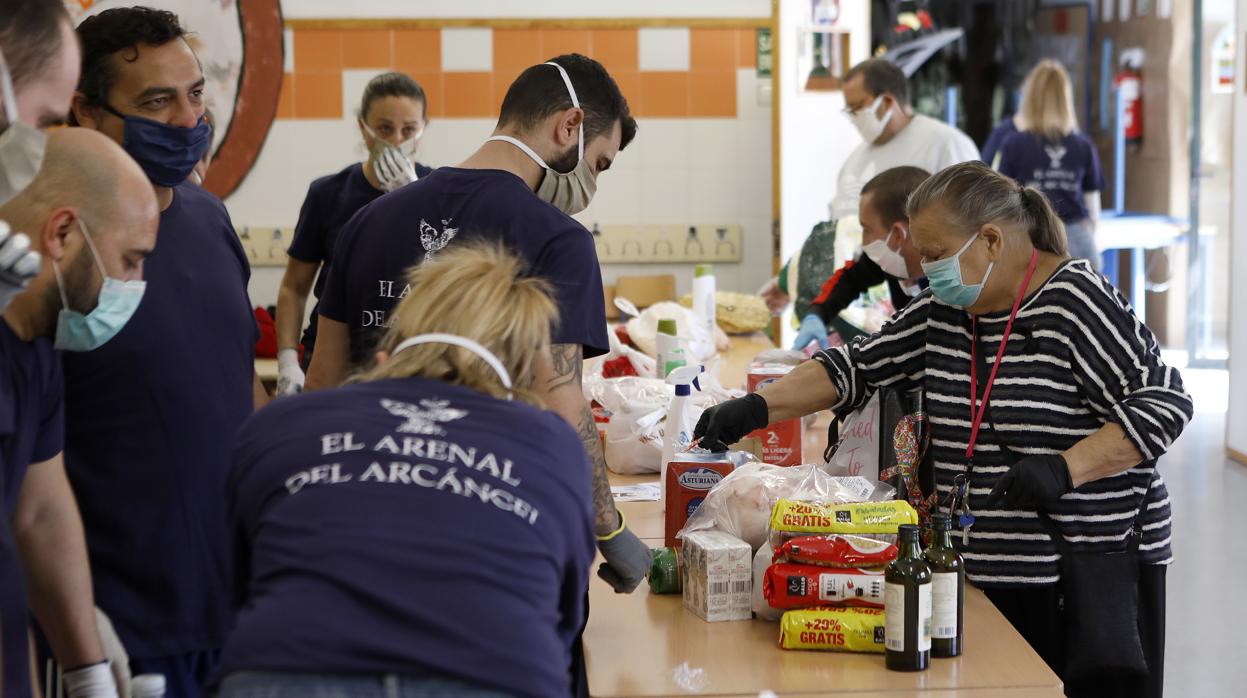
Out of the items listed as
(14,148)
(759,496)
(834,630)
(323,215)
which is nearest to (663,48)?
(323,215)

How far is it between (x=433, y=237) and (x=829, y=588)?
94 centimetres

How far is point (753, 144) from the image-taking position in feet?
22.2

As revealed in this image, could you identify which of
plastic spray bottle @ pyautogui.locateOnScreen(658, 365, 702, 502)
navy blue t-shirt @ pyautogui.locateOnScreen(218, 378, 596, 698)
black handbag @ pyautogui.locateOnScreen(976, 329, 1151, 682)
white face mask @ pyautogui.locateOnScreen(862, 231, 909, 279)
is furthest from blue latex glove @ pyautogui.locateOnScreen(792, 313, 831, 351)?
navy blue t-shirt @ pyautogui.locateOnScreen(218, 378, 596, 698)

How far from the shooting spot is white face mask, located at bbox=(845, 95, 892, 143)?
18.4 ft

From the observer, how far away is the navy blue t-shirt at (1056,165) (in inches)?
278

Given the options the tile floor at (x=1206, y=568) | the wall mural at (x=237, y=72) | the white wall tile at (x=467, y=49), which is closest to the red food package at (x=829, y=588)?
the tile floor at (x=1206, y=568)

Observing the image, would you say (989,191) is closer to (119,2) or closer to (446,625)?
(446,625)

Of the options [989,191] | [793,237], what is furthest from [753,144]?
[989,191]

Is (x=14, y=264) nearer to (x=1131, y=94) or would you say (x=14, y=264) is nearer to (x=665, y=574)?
(x=665, y=574)

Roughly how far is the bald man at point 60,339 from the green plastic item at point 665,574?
3.04 feet

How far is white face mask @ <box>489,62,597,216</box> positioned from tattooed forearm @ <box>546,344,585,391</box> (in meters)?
0.38

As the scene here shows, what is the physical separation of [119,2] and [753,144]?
3307 millimetres

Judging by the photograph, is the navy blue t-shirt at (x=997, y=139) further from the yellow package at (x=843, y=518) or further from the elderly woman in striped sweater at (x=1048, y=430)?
the yellow package at (x=843, y=518)

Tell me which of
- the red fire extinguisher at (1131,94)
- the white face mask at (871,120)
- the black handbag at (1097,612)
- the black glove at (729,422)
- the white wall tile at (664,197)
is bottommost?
the black handbag at (1097,612)
